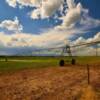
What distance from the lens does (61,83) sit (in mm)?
21500

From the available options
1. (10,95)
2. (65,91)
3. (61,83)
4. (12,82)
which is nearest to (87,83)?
(61,83)

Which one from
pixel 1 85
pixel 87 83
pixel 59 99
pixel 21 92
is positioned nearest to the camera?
pixel 59 99

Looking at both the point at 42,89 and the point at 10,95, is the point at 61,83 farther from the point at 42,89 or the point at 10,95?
the point at 10,95

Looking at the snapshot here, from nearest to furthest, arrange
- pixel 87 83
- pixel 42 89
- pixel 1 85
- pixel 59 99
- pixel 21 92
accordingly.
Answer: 1. pixel 59 99
2. pixel 21 92
3. pixel 42 89
4. pixel 1 85
5. pixel 87 83

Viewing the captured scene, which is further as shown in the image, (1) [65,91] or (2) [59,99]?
(1) [65,91]

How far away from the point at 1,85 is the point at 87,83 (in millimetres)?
7199

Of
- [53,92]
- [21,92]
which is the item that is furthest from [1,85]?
[53,92]

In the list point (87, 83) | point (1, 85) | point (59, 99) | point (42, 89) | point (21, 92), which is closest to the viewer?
point (59, 99)

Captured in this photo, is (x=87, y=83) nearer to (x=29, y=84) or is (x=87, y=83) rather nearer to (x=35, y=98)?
(x=29, y=84)

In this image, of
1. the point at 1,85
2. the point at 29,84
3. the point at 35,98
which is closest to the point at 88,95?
the point at 35,98

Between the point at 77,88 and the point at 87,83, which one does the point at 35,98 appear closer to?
the point at 77,88

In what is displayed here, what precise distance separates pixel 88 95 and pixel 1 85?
741 centimetres

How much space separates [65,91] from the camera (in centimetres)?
1791

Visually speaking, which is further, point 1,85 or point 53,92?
point 1,85
